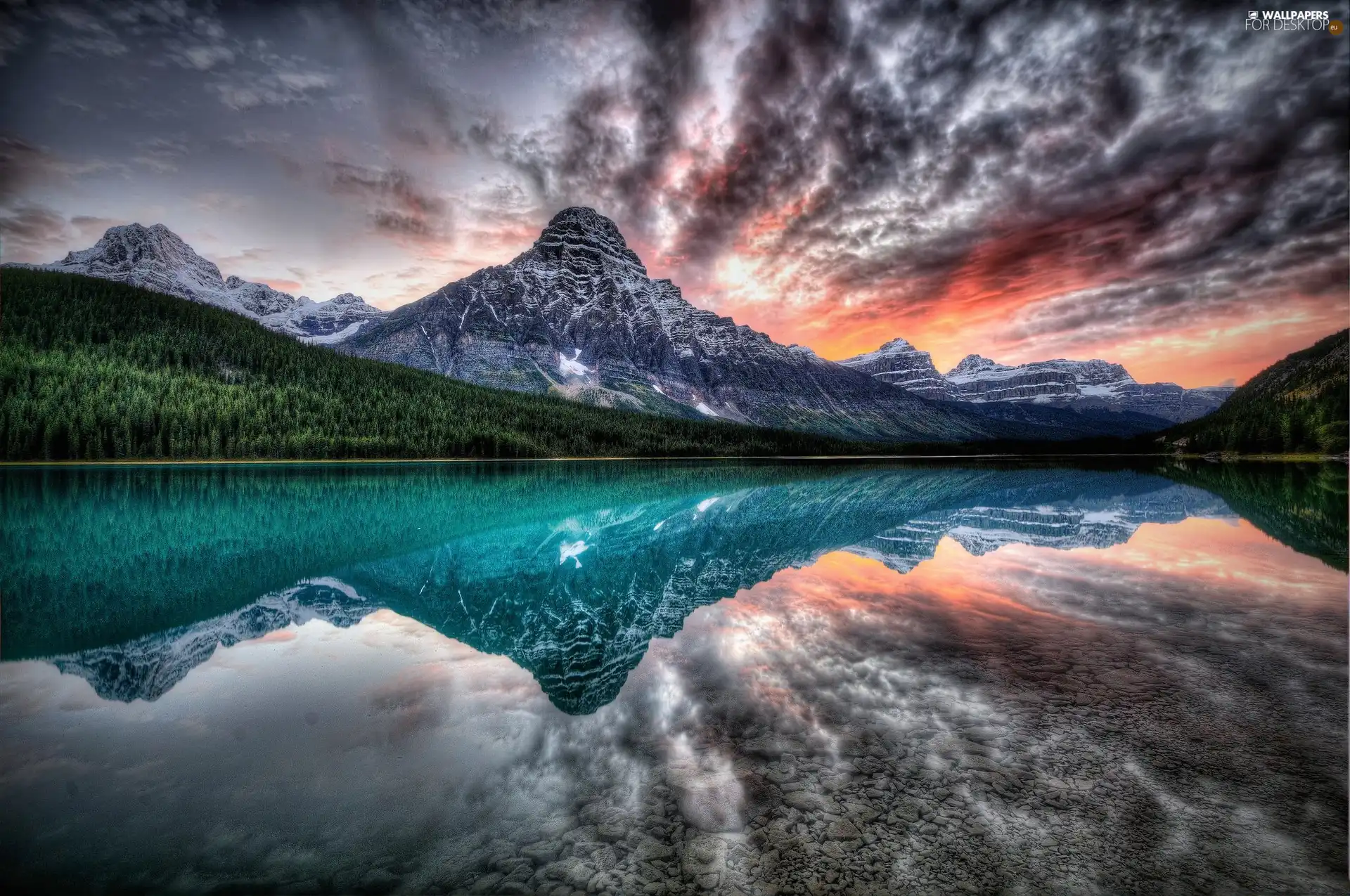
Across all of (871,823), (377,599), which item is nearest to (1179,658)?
→ (871,823)

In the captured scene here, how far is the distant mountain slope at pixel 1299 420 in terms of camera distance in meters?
109

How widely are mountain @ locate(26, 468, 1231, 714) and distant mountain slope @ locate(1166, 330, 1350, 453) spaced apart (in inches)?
3206

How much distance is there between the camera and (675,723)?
30.6 ft

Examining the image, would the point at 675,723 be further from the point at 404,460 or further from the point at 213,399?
the point at 213,399

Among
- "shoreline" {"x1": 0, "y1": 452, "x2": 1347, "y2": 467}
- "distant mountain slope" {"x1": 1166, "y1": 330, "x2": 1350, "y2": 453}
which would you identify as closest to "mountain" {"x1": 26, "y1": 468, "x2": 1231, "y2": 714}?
"distant mountain slope" {"x1": 1166, "y1": 330, "x2": 1350, "y2": 453}

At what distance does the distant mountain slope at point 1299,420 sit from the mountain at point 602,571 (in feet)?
267

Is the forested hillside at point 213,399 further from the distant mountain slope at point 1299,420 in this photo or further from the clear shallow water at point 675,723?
the distant mountain slope at point 1299,420

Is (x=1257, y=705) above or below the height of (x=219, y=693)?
above

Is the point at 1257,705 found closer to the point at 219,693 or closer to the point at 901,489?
the point at 219,693

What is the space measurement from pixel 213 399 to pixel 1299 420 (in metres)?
235

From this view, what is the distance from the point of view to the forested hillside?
10794 centimetres

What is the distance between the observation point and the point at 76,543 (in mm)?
26500

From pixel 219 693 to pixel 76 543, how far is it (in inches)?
987

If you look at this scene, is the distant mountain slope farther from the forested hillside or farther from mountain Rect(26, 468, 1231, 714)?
the forested hillside
